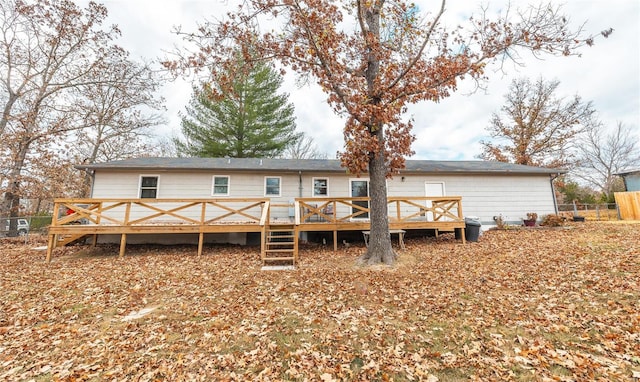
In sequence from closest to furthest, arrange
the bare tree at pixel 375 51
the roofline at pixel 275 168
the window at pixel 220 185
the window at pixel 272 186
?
the bare tree at pixel 375 51 → the roofline at pixel 275 168 → the window at pixel 220 185 → the window at pixel 272 186

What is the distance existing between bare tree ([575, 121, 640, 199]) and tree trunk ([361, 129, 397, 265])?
98.7ft

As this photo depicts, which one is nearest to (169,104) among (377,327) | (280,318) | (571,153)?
(280,318)

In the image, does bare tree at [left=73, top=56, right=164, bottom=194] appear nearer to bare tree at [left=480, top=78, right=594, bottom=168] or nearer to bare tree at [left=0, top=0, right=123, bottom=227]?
bare tree at [left=0, top=0, right=123, bottom=227]

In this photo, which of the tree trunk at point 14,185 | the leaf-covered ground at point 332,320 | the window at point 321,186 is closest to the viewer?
the leaf-covered ground at point 332,320

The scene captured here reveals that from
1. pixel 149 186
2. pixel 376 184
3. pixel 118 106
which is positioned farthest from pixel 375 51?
pixel 118 106

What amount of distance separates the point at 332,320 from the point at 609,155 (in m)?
38.7

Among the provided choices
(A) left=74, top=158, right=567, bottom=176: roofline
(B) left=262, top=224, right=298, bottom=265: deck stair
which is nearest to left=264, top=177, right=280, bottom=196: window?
(A) left=74, top=158, right=567, bottom=176: roofline

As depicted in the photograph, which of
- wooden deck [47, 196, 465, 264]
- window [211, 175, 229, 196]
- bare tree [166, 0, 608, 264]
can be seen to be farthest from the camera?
window [211, 175, 229, 196]

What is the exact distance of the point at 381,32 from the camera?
820 cm

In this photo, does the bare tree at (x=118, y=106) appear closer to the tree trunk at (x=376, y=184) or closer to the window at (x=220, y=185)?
the window at (x=220, y=185)

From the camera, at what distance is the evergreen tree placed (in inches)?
805

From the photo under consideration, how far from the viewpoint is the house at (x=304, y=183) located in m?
11.0

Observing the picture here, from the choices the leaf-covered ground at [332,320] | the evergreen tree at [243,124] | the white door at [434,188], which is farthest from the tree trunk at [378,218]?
the evergreen tree at [243,124]

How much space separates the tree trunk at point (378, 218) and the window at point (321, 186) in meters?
4.57
